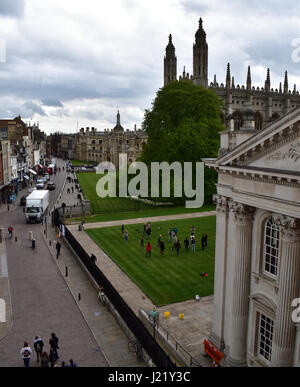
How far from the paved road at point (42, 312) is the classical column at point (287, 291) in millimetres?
6641

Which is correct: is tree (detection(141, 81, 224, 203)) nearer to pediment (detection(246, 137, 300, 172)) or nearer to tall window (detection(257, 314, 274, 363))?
pediment (detection(246, 137, 300, 172))

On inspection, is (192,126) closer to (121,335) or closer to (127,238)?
(127,238)

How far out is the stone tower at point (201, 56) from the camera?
72812 mm

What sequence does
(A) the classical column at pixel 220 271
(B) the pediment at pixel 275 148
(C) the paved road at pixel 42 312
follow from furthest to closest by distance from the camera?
(C) the paved road at pixel 42 312 < (A) the classical column at pixel 220 271 < (B) the pediment at pixel 275 148

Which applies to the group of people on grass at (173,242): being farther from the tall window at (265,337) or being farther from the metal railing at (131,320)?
the tall window at (265,337)

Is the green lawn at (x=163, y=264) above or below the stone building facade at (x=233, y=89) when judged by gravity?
below

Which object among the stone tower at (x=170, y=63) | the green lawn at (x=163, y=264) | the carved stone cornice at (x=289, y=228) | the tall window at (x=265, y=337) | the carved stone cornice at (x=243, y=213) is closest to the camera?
the carved stone cornice at (x=289, y=228)

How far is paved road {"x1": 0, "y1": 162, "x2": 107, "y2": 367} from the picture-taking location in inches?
579

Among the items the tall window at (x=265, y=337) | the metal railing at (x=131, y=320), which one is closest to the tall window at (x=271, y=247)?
the tall window at (x=265, y=337)

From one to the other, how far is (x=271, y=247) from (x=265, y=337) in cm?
307

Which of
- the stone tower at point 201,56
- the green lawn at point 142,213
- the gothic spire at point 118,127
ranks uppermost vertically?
the stone tower at point 201,56

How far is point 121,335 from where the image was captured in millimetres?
15969

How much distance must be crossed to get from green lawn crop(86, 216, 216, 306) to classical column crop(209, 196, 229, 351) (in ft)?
16.3

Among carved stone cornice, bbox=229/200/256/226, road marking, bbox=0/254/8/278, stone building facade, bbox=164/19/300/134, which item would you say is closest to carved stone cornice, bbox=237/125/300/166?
carved stone cornice, bbox=229/200/256/226
